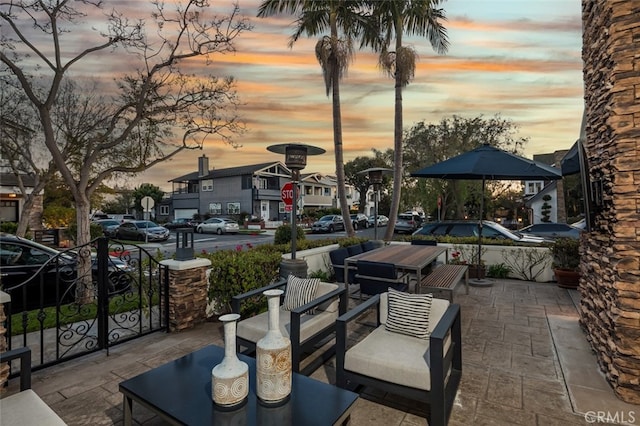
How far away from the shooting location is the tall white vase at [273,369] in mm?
1894

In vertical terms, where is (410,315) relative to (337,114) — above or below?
below

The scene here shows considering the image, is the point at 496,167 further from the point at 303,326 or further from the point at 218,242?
the point at 218,242

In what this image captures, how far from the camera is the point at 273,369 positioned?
1894 mm

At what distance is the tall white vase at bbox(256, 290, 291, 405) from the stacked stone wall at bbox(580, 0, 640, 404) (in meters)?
2.93

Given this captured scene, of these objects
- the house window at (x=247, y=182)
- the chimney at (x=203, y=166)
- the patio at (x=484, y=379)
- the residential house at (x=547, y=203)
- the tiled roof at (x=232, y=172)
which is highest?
the chimney at (x=203, y=166)

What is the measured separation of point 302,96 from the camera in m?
9.88

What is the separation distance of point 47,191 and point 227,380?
75.1ft

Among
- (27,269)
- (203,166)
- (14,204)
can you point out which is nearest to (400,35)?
(27,269)

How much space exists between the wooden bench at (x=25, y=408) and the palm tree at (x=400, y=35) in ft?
27.7

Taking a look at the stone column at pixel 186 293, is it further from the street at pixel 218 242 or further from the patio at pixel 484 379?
the street at pixel 218 242

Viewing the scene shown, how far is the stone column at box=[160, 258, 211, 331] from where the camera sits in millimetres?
4277

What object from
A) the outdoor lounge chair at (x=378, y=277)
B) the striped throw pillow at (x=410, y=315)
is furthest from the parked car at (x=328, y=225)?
the striped throw pillow at (x=410, y=315)

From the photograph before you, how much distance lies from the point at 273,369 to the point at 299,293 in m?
1.84

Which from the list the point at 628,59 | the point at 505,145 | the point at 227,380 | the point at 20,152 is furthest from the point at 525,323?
the point at 505,145
